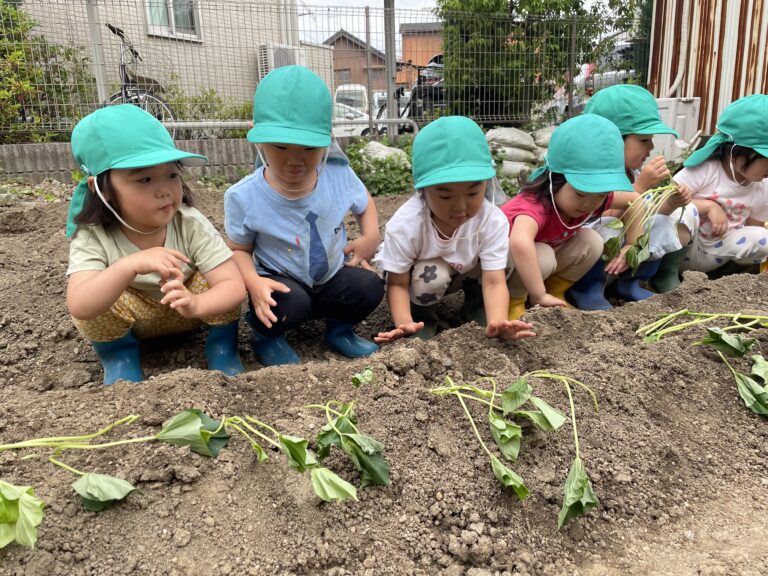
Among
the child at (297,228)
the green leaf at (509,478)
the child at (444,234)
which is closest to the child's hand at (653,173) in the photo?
the child at (444,234)

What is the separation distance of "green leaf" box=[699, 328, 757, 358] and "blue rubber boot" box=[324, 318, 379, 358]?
123 cm

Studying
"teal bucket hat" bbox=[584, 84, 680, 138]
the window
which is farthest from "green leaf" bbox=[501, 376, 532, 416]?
the window

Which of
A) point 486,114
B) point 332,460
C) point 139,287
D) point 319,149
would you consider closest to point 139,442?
point 332,460

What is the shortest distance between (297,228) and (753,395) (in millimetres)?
1612

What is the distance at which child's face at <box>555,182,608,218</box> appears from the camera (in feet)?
8.29

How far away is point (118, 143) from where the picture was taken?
1839 mm

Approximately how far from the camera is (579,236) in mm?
2793

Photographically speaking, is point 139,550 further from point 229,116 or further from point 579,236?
point 229,116

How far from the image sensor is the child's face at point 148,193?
1.90 metres

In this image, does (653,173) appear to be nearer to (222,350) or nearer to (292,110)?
(292,110)

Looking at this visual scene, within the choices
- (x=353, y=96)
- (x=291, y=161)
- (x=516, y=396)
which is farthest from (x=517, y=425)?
(x=353, y=96)

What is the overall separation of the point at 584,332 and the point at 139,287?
5.35ft

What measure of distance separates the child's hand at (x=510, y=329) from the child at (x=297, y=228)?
1.85 ft

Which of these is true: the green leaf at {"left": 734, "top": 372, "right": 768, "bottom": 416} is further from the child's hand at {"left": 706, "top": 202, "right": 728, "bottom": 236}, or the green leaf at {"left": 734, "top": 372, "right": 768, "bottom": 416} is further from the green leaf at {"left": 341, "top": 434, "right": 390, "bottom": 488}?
the child's hand at {"left": 706, "top": 202, "right": 728, "bottom": 236}
